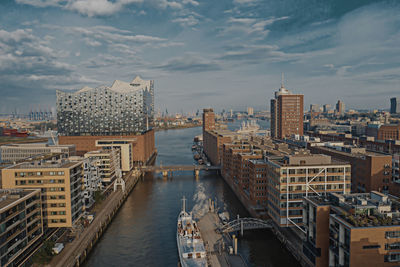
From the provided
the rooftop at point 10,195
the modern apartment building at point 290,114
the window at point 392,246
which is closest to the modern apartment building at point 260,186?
the window at point 392,246

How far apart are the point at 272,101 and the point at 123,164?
7041cm

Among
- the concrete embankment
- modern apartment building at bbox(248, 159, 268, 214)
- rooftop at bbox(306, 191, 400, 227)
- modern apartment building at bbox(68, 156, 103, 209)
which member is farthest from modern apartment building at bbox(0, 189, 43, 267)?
modern apartment building at bbox(248, 159, 268, 214)

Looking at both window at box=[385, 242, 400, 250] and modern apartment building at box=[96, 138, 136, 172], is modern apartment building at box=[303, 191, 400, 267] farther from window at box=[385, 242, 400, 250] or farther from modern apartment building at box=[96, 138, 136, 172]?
modern apartment building at box=[96, 138, 136, 172]

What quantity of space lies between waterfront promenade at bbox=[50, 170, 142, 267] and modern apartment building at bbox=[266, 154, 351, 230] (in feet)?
68.2

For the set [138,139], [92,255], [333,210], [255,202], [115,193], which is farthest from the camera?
[138,139]

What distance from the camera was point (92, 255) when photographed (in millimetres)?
32906

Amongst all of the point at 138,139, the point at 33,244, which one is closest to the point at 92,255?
the point at 33,244

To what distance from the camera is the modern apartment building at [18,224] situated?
78.7 ft

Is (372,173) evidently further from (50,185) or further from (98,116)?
(98,116)

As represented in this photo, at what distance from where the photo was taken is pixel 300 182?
33.6 m

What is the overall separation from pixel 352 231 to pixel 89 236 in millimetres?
26891

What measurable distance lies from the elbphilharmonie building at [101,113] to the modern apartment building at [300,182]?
193ft

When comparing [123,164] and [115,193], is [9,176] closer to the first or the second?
[115,193]

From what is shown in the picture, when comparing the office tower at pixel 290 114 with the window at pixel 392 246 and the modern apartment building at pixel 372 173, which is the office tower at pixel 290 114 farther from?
the window at pixel 392 246
